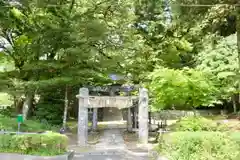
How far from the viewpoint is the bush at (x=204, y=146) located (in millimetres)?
7036

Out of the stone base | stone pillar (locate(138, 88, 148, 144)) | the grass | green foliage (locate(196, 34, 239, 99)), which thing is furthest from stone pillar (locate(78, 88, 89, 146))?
green foliage (locate(196, 34, 239, 99))

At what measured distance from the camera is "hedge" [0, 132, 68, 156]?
27.7 ft

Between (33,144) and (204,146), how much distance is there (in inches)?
180

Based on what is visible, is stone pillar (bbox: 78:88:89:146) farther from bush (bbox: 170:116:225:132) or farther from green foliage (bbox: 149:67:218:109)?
bush (bbox: 170:116:225:132)

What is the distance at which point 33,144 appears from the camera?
849 cm

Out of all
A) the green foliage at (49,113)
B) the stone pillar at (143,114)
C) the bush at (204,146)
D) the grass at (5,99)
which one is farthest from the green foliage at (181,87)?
the grass at (5,99)

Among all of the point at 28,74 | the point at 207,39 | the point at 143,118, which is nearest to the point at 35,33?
the point at 28,74

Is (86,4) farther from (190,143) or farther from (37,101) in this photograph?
(190,143)

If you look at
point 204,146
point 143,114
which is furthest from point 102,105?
point 204,146

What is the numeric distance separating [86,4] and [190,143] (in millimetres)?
11605

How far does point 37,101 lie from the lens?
667 inches

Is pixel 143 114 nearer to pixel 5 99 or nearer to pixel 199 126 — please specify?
pixel 199 126

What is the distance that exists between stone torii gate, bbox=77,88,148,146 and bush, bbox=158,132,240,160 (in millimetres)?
4924

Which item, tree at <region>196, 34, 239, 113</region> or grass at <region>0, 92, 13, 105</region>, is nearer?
tree at <region>196, 34, 239, 113</region>
